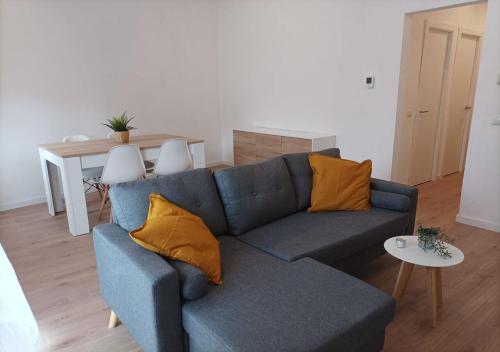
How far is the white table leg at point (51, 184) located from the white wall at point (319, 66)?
3.06m

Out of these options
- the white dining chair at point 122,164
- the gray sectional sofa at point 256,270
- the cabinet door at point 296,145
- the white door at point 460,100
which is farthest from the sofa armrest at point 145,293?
the white door at point 460,100

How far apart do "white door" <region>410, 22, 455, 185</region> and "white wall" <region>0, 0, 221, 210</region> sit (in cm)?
333

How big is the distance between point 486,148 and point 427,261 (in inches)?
80.4

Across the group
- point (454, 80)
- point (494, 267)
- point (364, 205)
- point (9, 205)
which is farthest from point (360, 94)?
point (9, 205)

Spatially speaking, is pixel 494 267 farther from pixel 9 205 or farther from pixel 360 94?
pixel 9 205

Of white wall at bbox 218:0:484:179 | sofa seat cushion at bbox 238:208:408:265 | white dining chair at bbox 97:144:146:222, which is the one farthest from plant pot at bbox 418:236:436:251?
white dining chair at bbox 97:144:146:222

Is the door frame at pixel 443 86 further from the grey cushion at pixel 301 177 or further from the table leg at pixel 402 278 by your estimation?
the table leg at pixel 402 278

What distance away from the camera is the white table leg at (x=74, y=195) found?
3258 millimetres

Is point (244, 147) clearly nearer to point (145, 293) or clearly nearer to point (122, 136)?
point (122, 136)

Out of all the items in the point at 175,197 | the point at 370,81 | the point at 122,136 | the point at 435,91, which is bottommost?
the point at 175,197

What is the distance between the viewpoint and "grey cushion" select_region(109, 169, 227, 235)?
77.3 inches

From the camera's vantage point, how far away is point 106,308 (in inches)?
89.8

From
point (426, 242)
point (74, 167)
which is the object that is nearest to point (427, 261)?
point (426, 242)

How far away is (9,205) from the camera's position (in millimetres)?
4230
